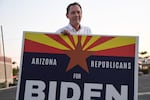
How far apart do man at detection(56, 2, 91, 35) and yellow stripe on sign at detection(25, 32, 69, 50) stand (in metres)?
0.16

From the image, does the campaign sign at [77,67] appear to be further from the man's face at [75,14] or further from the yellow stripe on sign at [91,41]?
the man's face at [75,14]

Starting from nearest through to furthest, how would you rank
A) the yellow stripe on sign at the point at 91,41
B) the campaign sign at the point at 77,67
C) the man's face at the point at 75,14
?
the campaign sign at the point at 77,67 → the yellow stripe on sign at the point at 91,41 → the man's face at the point at 75,14

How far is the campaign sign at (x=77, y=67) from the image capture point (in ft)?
11.8

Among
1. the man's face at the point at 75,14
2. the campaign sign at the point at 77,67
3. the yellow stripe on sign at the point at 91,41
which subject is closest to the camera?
the campaign sign at the point at 77,67

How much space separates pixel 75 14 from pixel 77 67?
0.64m

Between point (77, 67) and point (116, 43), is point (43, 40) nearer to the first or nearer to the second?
point (77, 67)

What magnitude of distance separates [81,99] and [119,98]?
37cm

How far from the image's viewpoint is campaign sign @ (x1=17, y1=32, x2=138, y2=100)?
3.61m

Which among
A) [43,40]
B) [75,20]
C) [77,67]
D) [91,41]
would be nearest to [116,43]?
[91,41]

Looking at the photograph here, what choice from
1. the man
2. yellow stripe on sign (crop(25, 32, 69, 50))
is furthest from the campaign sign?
the man

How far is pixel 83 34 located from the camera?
150 inches

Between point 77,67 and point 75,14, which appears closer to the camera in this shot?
point 77,67

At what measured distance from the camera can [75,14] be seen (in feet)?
13.2

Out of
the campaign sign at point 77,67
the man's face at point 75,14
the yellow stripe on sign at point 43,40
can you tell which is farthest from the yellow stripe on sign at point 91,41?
the man's face at point 75,14
